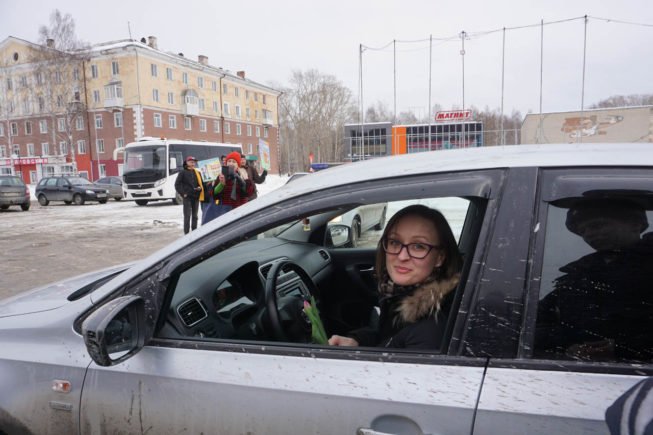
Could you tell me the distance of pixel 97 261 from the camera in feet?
26.9

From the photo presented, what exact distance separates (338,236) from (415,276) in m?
2.49

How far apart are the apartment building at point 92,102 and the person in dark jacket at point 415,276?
45.0m

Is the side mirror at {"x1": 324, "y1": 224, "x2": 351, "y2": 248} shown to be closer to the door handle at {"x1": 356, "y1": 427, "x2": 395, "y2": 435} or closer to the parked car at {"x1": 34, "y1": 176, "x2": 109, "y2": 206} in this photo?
the door handle at {"x1": 356, "y1": 427, "x2": 395, "y2": 435}

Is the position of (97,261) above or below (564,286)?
below

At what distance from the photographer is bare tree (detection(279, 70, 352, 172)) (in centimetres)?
7444

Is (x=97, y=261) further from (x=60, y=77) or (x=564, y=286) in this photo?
(x=60, y=77)

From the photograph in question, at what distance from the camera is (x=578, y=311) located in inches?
42.3

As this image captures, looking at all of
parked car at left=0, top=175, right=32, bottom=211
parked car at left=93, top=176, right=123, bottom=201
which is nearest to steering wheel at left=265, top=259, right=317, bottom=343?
parked car at left=0, top=175, right=32, bottom=211

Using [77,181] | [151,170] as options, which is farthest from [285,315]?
[77,181]

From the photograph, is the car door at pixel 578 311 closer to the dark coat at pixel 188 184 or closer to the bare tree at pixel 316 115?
the dark coat at pixel 188 184

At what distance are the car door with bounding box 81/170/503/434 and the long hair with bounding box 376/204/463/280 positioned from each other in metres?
0.34

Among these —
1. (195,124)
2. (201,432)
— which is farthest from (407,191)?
(195,124)

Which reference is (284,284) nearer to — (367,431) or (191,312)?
(191,312)

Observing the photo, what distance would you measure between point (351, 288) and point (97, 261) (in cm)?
671
